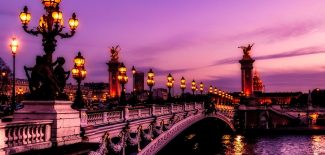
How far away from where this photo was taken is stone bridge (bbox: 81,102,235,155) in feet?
73.7

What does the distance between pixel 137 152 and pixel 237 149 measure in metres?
35.2

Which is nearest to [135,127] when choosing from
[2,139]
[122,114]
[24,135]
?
[122,114]

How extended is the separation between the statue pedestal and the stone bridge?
217 centimetres

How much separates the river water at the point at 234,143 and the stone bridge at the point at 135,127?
11768 millimetres

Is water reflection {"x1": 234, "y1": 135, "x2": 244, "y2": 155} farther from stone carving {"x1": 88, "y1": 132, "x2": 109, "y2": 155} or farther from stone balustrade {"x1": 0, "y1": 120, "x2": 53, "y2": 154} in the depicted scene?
stone balustrade {"x1": 0, "y1": 120, "x2": 53, "y2": 154}

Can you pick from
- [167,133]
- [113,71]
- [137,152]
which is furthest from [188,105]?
[113,71]

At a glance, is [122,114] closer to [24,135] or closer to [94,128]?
[94,128]

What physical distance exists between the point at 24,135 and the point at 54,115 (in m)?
1.96

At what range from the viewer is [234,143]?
7200 cm

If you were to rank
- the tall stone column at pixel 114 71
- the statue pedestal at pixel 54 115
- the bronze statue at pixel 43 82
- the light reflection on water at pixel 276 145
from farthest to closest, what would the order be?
1. the tall stone column at pixel 114 71
2. the light reflection on water at pixel 276 145
3. the bronze statue at pixel 43 82
4. the statue pedestal at pixel 54 115

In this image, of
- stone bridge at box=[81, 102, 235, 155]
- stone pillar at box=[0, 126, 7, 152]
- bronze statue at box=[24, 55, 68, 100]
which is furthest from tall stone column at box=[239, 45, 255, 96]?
stone pillar at box=[0, 126, 7, 152]

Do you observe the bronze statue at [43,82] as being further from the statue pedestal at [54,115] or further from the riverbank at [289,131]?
the riverbank at [289,131]

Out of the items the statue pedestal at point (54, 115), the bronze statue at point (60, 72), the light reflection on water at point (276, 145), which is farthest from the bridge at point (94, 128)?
the light reflection on water at point (276, 145)

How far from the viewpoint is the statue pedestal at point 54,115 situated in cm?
1641
